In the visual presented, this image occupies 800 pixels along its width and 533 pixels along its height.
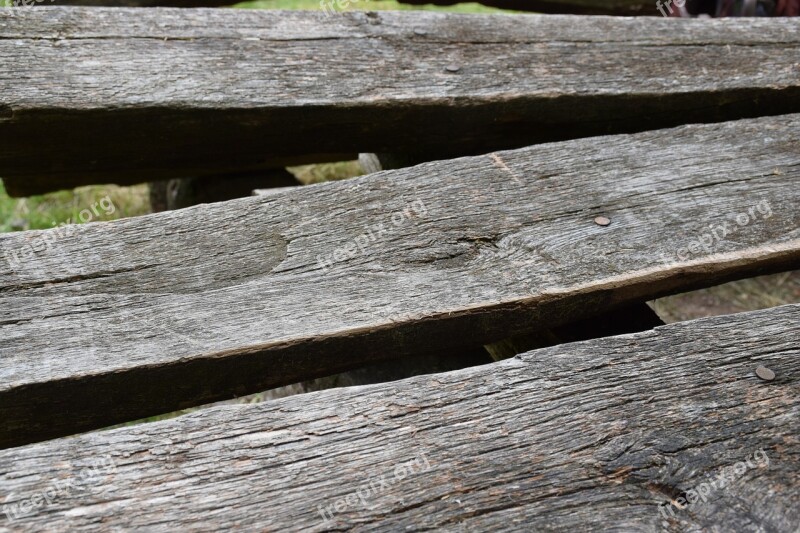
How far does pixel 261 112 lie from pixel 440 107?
44 cm

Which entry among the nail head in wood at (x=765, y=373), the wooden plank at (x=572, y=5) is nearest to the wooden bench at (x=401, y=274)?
the nail head in wood at (x=765, y=373)

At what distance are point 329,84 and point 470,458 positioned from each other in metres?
1.03

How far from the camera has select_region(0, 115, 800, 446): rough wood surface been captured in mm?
1250

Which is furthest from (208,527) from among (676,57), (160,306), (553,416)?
(676,57)

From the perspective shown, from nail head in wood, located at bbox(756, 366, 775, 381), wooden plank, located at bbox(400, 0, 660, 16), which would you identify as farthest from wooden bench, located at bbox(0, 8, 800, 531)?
wooden plank, located at bbox(400, 0, 660, 16)

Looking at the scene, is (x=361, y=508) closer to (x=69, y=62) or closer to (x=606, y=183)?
(x=606, y=183)

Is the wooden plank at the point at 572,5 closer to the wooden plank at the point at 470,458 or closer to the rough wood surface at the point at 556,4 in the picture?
the rough wood surface at the point at 556,4

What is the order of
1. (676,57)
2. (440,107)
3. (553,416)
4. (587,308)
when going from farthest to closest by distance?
(676,57) → (440,107) → (587,308) → (553,416)

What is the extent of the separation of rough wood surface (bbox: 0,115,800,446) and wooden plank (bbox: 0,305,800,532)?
Answer: 126 millimetres

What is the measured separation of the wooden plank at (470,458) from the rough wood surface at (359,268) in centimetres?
13

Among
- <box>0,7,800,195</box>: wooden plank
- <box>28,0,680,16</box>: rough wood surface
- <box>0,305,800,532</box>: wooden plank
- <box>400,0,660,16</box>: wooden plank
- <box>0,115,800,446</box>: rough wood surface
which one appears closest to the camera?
<box>0,305,800,532</box>: wooden plank

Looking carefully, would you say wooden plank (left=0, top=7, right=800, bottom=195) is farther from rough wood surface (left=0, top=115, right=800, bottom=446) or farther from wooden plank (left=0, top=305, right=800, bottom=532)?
wooden plank (left=0, top=305, right=800, bottom=532)

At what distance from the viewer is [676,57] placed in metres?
2.07

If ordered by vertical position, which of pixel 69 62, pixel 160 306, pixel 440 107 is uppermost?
pixel 69 62
